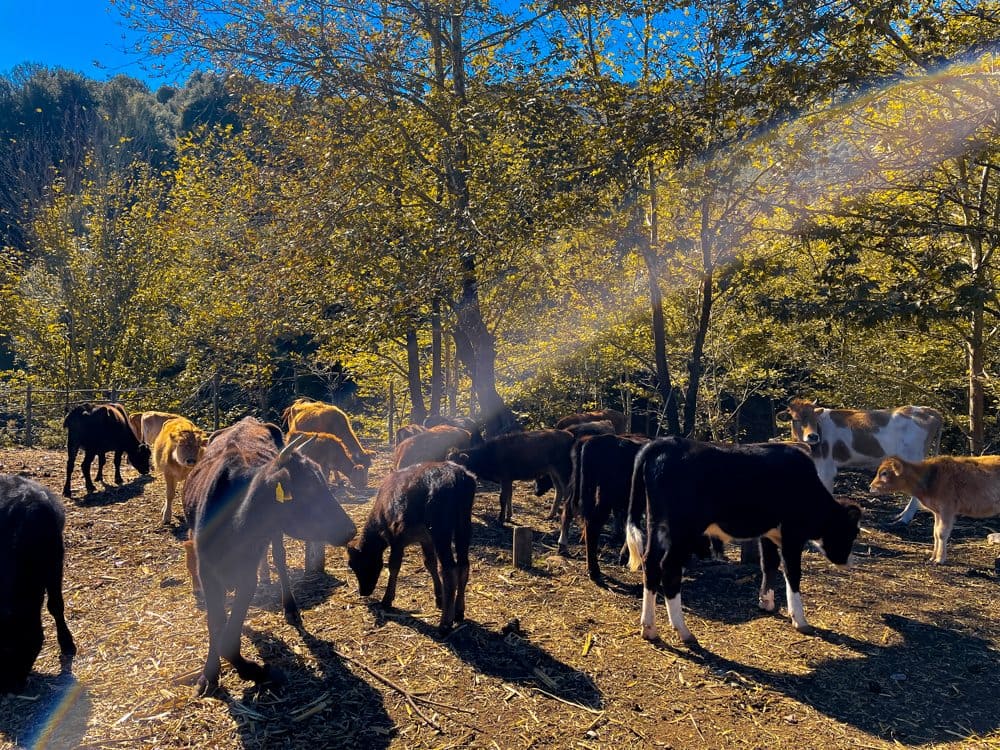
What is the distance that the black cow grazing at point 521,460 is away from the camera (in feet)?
32.8

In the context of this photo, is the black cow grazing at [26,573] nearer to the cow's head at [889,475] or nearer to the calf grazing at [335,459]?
the calf grazing at [335,459]

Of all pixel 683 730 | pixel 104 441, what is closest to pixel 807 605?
pixel 683 730

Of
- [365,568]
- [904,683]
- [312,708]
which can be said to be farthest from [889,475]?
[312,708]

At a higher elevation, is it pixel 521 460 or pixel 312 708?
pixel 521 460

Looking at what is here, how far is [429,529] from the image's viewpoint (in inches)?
240

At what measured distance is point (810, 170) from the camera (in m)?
9.19

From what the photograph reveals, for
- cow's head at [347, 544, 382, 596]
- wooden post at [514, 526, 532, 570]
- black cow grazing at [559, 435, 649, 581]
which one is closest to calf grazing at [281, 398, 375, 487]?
black cow grazing at [559, 435, 649, 581]

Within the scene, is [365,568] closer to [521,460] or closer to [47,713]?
[47,713]

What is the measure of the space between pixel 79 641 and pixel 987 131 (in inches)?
348

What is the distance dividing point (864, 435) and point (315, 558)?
915 centimetres

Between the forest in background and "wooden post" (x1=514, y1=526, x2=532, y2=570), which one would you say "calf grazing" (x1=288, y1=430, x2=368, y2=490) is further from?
"wooden post" (x1=514, y1=526, x2=532, y2=570)

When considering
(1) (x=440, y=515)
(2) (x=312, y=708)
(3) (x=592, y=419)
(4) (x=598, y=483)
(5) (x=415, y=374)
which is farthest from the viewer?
(5) (x=415, y=374)

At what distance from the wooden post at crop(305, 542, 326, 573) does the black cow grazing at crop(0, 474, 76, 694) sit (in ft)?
7.41

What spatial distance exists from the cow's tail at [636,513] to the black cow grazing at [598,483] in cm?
96
